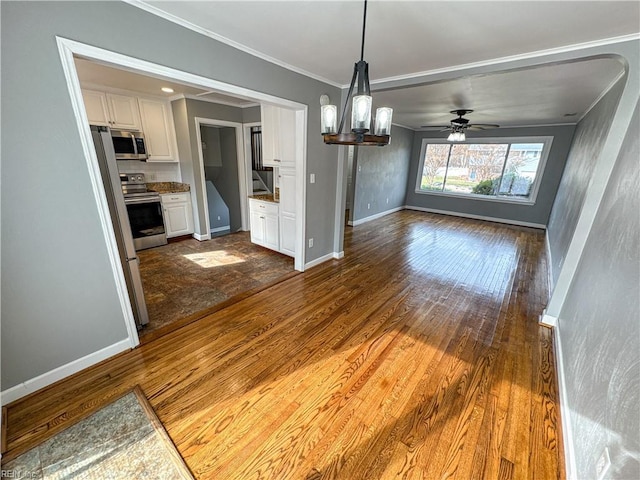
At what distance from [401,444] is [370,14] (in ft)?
8.68

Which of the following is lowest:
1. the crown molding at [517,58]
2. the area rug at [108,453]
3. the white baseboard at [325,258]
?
the area rug at [108,453]

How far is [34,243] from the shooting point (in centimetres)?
151

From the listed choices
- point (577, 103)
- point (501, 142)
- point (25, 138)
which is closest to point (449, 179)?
point (501, 142)

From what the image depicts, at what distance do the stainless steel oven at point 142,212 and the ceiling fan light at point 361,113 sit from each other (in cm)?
399

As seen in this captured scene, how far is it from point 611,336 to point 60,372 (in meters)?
3.22

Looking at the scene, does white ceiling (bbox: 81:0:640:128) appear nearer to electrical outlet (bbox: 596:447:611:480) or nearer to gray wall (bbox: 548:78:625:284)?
gray wall (bbox: 548:78:625:284)

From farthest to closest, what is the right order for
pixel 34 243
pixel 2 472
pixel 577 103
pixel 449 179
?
1. pixel 449 179
2. pixel 577 103
3. pixel 34 243
4. pixel 2 472

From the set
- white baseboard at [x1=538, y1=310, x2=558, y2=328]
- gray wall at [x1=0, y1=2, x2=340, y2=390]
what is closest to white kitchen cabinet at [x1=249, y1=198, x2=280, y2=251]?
gray wall at [x1=0, y1=2, x2=340, y2=390]

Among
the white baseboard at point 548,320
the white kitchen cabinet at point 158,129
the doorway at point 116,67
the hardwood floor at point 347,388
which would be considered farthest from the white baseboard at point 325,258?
the white kitchen cabinet at point 158,129

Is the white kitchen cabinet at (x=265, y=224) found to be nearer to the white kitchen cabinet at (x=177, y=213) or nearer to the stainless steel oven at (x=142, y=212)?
the white kitchen cabinet at (x=177, y=213)

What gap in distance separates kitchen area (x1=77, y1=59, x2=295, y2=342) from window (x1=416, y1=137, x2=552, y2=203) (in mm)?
5300

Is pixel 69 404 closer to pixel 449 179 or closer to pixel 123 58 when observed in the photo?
pixel 123 58

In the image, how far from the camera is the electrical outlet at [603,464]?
3.29 ft

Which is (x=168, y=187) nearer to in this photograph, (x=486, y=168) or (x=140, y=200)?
(x=140, y=200)
